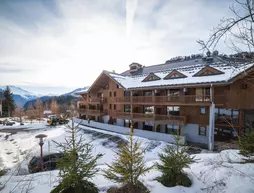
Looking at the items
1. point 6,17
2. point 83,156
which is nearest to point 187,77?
point 83,156

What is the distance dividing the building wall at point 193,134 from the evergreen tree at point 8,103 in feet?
176

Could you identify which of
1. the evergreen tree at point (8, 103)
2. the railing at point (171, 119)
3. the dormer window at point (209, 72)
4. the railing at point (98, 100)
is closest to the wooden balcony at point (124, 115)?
the railing at point (171, 119)

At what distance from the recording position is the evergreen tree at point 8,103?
150 feet

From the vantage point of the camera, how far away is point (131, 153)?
18.0 feet

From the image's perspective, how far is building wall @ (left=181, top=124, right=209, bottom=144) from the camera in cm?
1551

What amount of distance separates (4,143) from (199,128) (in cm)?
2517

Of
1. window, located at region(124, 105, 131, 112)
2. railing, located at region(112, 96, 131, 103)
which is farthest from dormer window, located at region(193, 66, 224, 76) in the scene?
window, located at region(124, 105, 131, 112)

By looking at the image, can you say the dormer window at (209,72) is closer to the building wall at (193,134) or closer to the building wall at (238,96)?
the building wall at (238,96)

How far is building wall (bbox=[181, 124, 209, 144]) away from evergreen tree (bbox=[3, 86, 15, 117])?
53.6m

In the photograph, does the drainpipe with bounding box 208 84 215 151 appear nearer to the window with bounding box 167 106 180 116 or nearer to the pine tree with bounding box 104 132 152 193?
the window with bounding box 167 106 180 116

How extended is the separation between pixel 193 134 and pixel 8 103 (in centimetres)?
5558

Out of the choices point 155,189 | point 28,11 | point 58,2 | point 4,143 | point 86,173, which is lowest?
point 4,143

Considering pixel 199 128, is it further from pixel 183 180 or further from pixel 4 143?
pixel 4 143

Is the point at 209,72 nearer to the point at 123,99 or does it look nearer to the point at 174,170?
the point at 123,99
